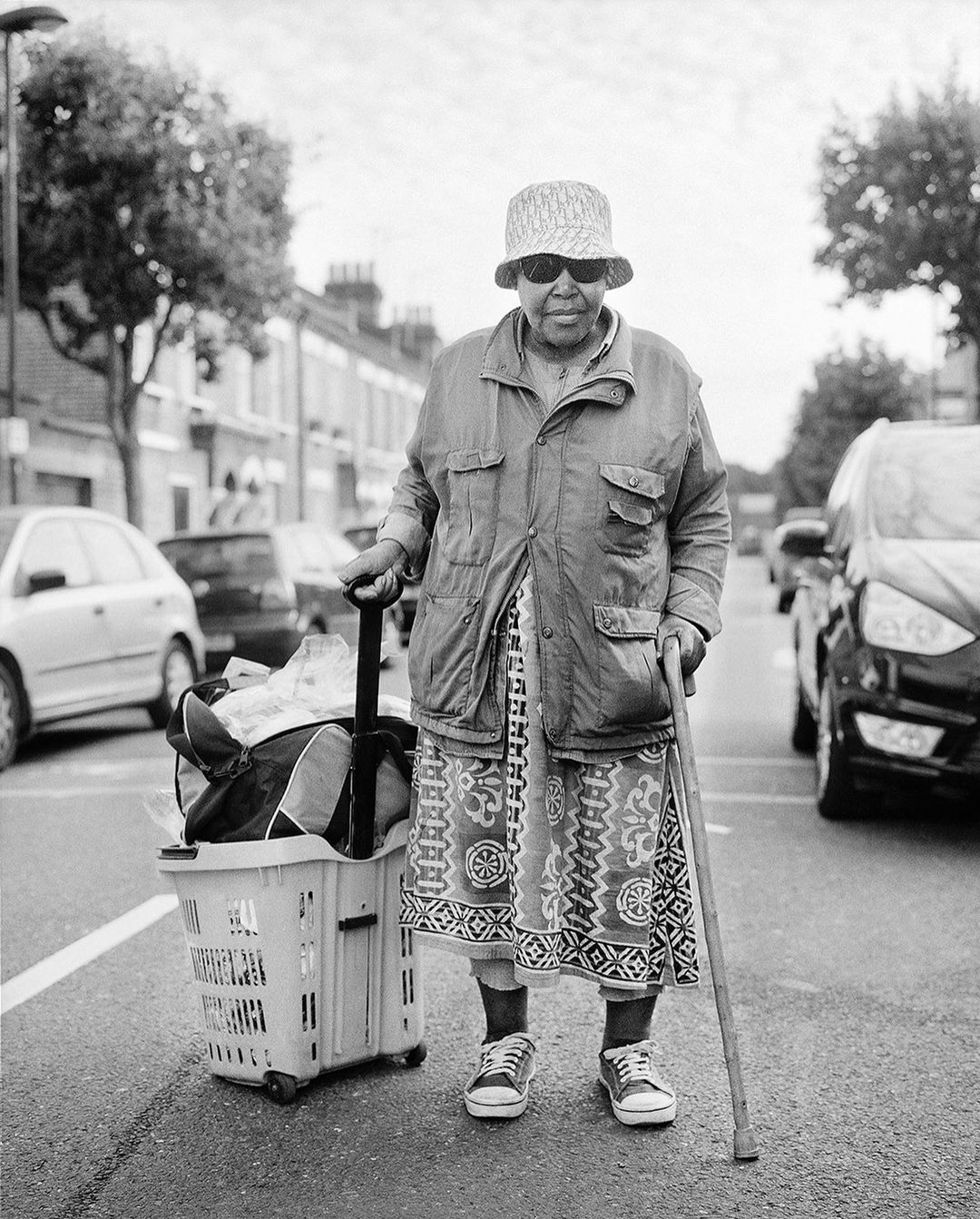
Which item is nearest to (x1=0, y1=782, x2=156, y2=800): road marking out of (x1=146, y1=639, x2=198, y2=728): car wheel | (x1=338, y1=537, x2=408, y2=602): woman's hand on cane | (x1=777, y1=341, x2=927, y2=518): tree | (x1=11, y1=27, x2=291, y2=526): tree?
(x1=146, y1=639, x2=198, y2=728): car wheel

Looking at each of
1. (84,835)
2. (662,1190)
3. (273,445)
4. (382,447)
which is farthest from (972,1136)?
(382,447)

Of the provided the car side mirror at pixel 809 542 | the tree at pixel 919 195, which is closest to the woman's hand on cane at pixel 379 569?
the car side mirror at pixel 809 542

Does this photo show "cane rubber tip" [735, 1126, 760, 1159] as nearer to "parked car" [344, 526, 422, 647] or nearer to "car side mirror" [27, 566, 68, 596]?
"car side mirror" [27, 566, 68, 596]

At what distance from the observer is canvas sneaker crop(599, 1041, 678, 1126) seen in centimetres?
313

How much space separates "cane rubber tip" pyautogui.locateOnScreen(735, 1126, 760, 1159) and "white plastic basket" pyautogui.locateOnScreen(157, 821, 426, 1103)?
2.76 ft

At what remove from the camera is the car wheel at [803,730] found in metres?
8.59

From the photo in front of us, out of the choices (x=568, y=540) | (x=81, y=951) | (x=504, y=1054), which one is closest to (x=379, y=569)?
(x=568, y=540)

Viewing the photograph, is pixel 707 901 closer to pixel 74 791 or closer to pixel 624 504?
pixel 624 504

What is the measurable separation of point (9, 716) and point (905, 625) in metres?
5.19

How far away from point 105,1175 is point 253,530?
1025 cm

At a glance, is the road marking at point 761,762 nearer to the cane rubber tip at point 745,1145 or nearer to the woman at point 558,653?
the woman at point 558,653

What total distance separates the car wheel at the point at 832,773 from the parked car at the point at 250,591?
6.07 meters

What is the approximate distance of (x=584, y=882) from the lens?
125 inches

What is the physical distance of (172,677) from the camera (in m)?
10.5
